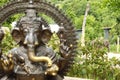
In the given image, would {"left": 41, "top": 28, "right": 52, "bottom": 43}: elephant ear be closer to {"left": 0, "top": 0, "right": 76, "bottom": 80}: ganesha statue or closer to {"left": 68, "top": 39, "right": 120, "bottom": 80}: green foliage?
{"left": 0, "top": 0, "right": 76, "bottom": 80}: ganesha statue

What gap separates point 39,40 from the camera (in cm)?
522

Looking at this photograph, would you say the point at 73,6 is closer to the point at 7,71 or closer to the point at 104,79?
the point at 104,79

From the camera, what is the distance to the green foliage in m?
9.48

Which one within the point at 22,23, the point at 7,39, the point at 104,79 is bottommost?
the point at 104,79

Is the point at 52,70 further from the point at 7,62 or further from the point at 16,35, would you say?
the point at 16,35

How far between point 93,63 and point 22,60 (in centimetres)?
495

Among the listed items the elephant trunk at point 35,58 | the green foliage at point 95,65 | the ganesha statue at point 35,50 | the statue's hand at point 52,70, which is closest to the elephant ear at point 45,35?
the ganesha statue at point 35,50

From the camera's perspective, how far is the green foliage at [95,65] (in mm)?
9480

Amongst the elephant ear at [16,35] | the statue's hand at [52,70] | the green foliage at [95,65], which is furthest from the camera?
the green foliage at [95,65]

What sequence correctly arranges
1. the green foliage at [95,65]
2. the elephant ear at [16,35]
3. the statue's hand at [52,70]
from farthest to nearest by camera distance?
1. the green foliage at [95,65]
2. the elephant ear at [16,35]
3. the statue's hand at [52,70]

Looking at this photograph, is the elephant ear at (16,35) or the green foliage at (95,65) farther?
the green foliage at (95,65)

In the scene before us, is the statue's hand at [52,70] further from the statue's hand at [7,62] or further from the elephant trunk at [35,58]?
the statue's hand at [7,62]

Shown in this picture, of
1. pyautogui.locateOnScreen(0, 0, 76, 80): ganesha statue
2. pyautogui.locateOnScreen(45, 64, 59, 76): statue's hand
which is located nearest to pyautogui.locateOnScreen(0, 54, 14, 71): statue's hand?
pyautogui.locateOnScreen(0, 0, 76, 80): ganesha statue

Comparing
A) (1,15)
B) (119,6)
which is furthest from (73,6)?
(1,15)
